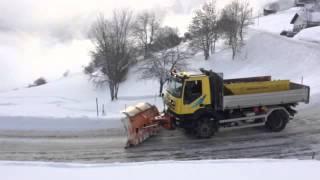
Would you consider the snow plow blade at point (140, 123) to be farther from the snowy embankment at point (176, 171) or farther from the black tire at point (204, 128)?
the snowy embankment at point (176, 171)

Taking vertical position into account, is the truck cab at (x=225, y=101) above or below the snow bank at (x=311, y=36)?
below

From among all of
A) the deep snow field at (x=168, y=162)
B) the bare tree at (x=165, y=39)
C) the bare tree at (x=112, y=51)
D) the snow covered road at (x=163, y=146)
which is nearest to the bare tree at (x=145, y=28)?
the bare tree at (x=165, y=39)

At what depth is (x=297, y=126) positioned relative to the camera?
59.5 feet

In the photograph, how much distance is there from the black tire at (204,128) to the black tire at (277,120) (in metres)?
2.17

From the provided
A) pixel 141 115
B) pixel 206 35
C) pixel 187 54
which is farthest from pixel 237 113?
pixel 206 35

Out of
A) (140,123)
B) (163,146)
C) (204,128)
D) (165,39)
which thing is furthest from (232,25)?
(163,146)

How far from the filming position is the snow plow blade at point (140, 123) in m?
16.3

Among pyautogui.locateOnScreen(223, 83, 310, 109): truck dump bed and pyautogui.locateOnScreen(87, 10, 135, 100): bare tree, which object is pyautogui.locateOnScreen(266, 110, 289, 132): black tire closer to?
pyautogui.locateOnScreen(223, 83, 310, 109): truck dump bed

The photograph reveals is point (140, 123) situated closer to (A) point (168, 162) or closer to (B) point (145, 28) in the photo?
(A) point (168, 162)

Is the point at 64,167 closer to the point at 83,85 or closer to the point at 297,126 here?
the point at 297,126

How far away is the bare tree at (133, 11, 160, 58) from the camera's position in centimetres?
6619

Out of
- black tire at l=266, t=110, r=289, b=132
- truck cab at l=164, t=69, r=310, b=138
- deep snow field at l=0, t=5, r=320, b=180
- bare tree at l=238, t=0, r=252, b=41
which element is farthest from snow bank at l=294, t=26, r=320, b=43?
black tire at l=266, t=110, r=289, b=132

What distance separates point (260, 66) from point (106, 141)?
101ft

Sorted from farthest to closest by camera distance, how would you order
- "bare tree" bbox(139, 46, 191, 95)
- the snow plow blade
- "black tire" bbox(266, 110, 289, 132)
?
"bare tree" bbox(139, 46, 191, 95) < "black tire" bbox(266, 110, 289, 132) < the snow plow blade
